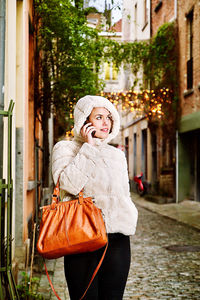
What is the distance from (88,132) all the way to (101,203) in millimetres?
403

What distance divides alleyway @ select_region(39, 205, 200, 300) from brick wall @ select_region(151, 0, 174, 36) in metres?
9.97

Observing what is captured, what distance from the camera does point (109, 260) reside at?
7.56 feet

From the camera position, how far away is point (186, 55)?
48.3 ft

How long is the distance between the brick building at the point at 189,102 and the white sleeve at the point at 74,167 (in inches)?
448

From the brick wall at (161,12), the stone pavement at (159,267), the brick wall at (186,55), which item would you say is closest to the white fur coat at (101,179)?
the stone pavement at (159,267)

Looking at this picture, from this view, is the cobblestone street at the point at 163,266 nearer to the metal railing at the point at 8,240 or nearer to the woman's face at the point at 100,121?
the metal railing at the point at 8,240

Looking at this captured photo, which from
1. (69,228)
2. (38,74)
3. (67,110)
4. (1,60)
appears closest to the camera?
(69,228)

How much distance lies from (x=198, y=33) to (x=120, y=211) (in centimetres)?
1215

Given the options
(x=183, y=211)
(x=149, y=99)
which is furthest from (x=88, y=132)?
(x=149, y=99)

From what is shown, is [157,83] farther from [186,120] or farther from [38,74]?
[38,74]

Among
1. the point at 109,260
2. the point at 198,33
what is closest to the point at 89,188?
the point at 109,260

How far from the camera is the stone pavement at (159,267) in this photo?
15.3 ft

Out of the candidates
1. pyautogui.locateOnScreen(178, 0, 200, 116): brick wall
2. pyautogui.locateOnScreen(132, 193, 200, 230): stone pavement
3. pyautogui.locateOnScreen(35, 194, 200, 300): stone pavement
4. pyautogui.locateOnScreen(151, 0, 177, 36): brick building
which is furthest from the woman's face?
pyautogui.locateOnScreen(151, 0, 177, 36): brick building

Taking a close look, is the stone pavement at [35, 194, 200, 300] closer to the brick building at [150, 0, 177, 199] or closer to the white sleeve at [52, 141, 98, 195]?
the white sleeve at [52, 141, 98, 195]
